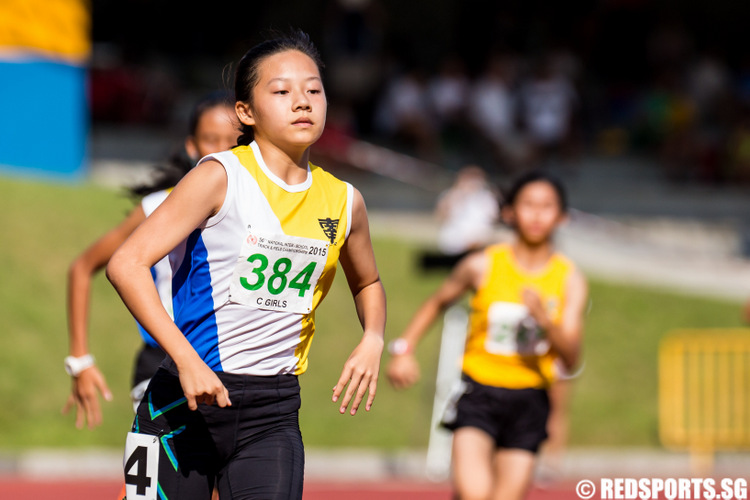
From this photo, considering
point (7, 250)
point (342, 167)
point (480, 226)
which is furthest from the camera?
point (342, 167)

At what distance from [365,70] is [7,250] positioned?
10116 mm

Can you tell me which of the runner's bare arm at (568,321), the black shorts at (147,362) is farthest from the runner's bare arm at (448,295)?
the black shorts at (147,362)

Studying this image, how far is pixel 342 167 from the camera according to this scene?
61.8 ft

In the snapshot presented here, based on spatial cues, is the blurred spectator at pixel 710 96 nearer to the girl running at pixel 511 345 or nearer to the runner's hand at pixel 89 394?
the girl running at pixel 511 345

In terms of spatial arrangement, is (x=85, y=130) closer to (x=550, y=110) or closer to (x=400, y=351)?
(x=550, y=110)

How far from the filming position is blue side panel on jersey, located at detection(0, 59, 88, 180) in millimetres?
16688

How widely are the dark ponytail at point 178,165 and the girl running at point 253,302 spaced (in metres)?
1.52

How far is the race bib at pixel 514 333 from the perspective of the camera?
611 centimetres

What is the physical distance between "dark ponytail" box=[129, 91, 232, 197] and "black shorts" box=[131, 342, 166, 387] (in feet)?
2.53

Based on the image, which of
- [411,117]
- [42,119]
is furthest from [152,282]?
[411,117]

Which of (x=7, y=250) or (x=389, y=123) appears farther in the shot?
(x=389, y=123)

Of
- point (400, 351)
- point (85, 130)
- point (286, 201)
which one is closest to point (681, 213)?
point (85, 130)

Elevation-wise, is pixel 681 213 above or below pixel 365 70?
below

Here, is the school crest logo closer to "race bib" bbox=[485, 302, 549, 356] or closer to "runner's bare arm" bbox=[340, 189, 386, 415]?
"runner's bare arm" bbox=[340, 189, 386, 415]
